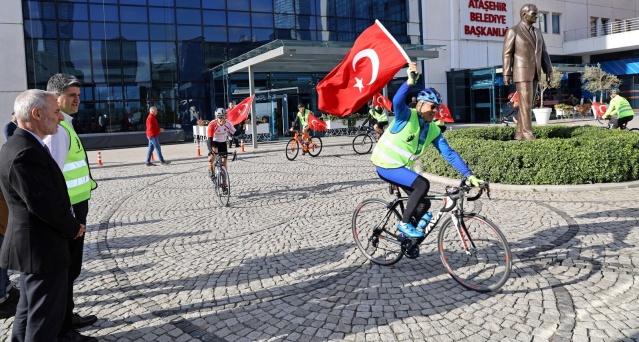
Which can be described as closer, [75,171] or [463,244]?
[75,171]

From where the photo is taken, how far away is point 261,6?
1180 inches

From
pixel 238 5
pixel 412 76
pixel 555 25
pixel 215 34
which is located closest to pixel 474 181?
pixel 412 76

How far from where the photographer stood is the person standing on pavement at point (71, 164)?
393cm

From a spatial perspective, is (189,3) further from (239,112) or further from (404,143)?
(404,143)

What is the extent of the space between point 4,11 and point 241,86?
38.1 feet

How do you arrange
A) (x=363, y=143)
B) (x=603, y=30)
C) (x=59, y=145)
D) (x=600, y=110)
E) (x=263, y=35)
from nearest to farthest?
(x=59, y=145) < (x=363, y=143) < (x=600, y=110) < (x=263, y=35) < (x=603, y=30)

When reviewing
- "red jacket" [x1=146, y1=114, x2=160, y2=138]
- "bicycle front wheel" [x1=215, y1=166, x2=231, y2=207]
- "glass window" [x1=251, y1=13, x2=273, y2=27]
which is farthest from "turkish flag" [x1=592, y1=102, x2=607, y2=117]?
"bicycle front wheel" [x1=215, y1=166, x2=231, y2=207]

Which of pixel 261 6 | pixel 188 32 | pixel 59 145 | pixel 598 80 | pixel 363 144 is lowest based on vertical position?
pixel 363 144

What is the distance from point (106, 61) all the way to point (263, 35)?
872 centimetres

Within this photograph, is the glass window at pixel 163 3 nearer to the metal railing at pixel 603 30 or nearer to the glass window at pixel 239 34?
the glass window at pixel 239 34

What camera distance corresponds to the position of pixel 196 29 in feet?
93.7

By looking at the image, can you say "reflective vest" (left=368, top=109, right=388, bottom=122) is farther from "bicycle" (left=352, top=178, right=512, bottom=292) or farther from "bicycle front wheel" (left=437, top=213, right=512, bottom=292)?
"bicycle front wheel" (left=437, top=213, right=512, bottom=292)

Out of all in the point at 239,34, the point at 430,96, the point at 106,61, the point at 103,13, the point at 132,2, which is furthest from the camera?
the point at 239,34

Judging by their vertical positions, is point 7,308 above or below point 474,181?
below
